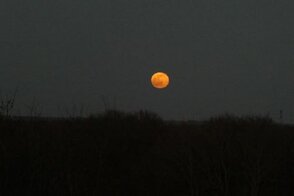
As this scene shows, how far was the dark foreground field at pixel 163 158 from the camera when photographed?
52.6ft

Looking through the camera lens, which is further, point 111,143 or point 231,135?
point 111,143

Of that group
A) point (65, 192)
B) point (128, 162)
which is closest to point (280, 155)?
point (128, 162)

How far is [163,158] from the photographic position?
792 inches

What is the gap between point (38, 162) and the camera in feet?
47.2

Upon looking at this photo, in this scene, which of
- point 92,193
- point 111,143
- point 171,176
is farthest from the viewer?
point 111,143

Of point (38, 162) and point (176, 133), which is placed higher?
point (176, 133)

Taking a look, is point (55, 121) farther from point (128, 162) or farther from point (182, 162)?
point (182, 162)

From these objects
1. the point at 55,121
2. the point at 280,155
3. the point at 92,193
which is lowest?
the point at 92,193

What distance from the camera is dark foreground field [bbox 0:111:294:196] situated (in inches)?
631

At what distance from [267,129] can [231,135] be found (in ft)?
5.78

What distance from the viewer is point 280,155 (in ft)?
64.6

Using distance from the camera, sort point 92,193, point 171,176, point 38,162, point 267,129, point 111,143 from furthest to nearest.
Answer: point 111,143, point 267,129, point 171,176, point 92,193, point 38,162

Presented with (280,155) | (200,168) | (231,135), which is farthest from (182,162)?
(280,155)

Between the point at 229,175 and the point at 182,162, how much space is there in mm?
1655
